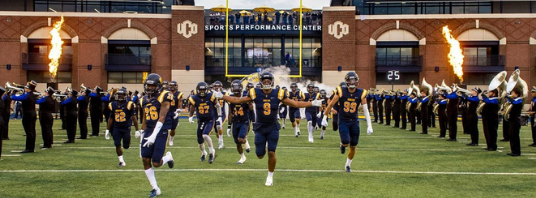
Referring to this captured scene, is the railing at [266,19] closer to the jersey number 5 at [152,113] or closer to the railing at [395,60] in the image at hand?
the railing at [395,60]

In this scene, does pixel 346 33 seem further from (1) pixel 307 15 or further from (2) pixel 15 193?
(2) pixel 15 193

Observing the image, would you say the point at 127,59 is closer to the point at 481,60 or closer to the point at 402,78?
the point at 402,78

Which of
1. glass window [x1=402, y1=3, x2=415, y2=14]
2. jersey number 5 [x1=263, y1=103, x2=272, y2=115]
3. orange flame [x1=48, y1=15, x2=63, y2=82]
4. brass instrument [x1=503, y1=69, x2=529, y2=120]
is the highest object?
glass window [x1=402, y1=3, x2=415, y2=14]

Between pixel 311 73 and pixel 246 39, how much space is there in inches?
254

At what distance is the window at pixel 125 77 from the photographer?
4900 cm

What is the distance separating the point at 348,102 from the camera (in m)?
12.4

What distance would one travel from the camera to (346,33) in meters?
48.5

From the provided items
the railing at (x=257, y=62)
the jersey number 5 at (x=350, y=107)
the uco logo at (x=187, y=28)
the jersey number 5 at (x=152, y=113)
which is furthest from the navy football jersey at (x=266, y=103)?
the railing at (x=257, y=62)

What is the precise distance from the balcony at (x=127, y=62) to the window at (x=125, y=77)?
88 centimetres

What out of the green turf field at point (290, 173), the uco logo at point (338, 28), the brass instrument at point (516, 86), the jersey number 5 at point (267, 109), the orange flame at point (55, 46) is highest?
the uco logo at point (338, 28)

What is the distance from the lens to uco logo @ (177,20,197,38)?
48.2 meters

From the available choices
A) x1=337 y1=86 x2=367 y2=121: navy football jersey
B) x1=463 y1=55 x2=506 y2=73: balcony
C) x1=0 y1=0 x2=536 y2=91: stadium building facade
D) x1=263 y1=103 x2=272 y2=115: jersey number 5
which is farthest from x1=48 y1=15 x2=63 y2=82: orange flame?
x1=263 y1=103 x2=272 y2=115: jersey number 5

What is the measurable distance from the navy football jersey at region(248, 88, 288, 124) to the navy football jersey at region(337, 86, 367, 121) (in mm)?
2239

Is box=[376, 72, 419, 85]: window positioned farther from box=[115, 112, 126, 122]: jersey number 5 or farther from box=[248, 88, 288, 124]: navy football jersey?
box=[248, 88, 288, 124]: navy football jersey
